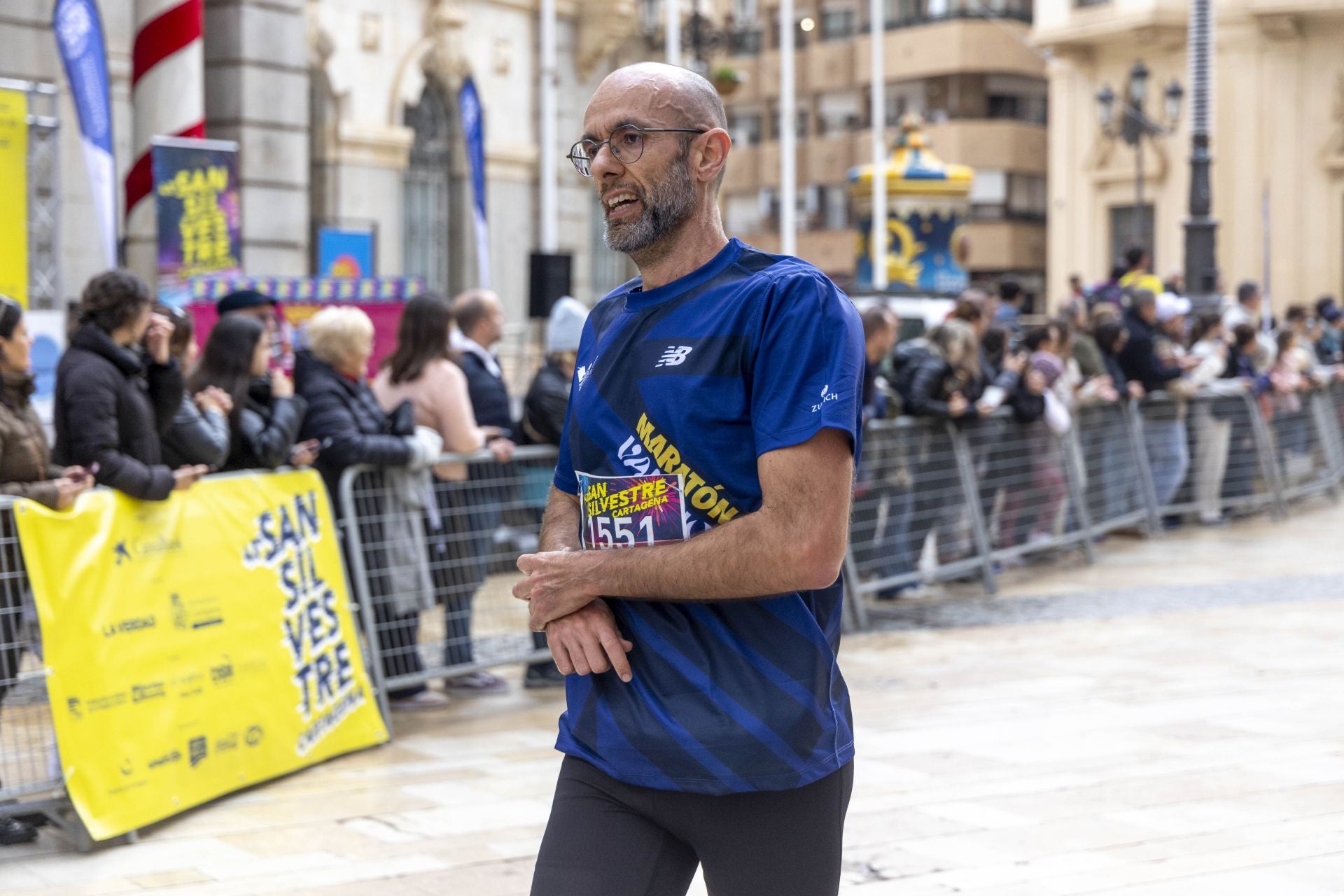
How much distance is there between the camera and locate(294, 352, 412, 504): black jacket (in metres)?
7.71

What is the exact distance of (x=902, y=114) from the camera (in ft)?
179

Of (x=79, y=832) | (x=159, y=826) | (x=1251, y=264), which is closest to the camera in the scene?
(x=79, y=832)

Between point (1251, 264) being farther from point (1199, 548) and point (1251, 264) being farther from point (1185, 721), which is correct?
point (1185, 721)

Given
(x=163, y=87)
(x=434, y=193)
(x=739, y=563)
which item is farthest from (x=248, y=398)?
(x=434, y=193)

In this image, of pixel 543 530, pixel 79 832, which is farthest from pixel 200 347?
pixel 543 530

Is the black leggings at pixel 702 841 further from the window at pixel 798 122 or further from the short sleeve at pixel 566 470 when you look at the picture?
the window at pixel 798 122

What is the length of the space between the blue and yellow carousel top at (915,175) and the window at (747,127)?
84.7 feet

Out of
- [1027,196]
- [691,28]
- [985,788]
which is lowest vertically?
[985,788]

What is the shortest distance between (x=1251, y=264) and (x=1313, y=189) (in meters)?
2.36

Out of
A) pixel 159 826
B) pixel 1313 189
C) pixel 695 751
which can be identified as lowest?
pixel 159 826

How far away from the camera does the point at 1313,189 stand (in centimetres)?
4125

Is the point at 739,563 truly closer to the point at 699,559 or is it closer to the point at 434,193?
the point at 699,559

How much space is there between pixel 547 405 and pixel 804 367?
20.1 feet

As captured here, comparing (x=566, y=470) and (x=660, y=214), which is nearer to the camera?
(x=660, y=214)
